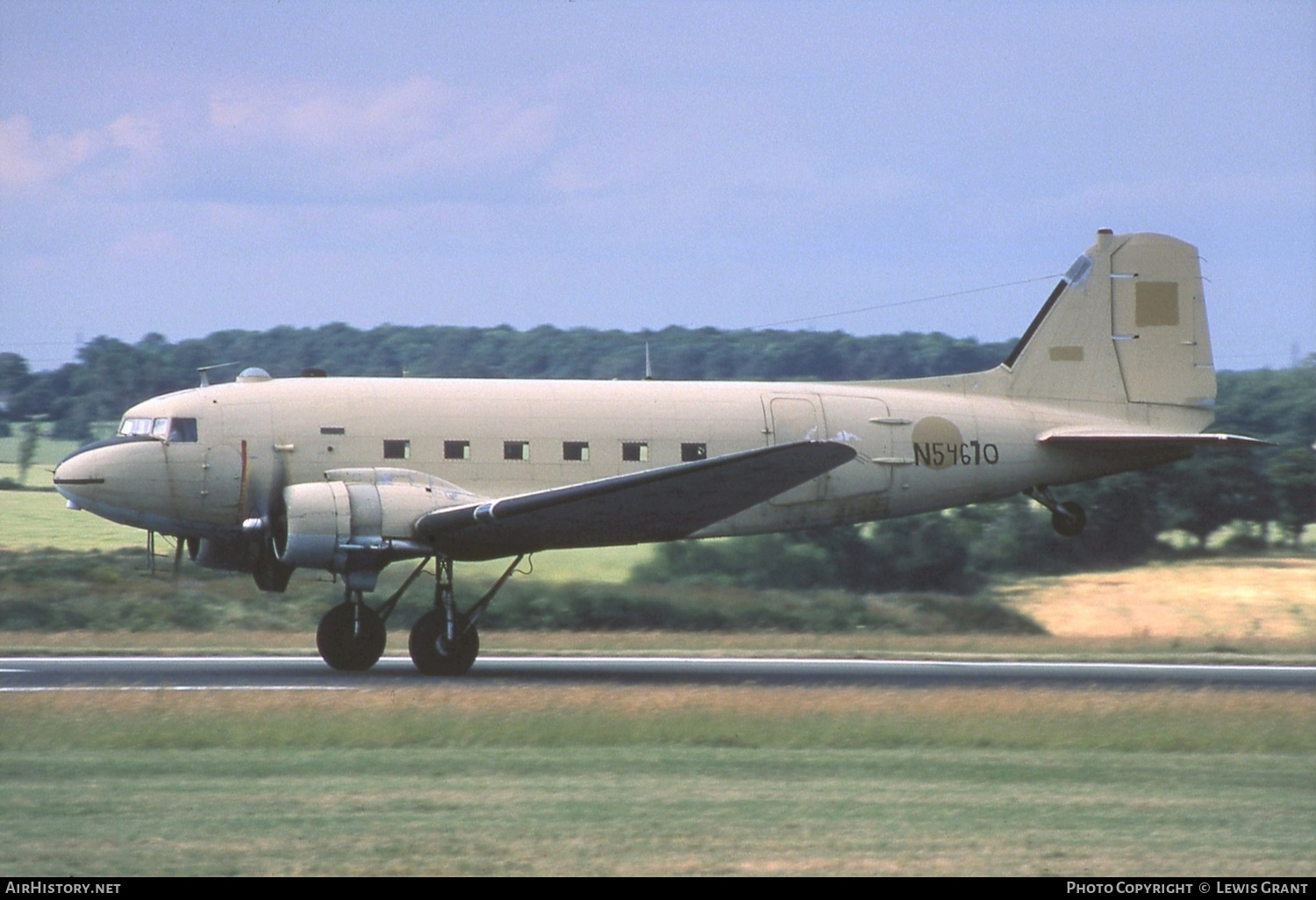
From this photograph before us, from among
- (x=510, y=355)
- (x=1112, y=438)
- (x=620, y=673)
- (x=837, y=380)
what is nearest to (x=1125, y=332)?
(x=1112, y=438)

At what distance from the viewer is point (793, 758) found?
13516 mm

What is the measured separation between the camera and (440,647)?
768 inches

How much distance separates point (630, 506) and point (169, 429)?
6.10 metres

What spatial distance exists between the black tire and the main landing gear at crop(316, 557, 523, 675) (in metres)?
8.90

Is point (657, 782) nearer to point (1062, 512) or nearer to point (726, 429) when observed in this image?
point (726, 429)

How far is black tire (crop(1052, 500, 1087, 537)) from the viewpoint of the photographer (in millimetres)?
23062

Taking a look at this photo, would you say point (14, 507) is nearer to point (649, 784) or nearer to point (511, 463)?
point (511, 463)

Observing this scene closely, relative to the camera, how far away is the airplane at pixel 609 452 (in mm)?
18328

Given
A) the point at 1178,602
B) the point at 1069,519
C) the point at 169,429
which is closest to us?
the point at 169,429

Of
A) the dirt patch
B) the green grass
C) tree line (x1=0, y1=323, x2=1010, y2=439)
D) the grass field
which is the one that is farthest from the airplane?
tree line (x1=0, y1=323, x2=1010, y2=439)

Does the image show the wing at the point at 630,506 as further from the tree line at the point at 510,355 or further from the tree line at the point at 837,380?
the tree line at the point at 510,355

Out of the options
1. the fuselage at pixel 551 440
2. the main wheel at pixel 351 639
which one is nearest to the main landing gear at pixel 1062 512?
the fuselage at pixel 551 440

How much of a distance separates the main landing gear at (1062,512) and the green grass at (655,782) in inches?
193

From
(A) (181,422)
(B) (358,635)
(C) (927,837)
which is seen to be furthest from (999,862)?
(A) (181,422)
